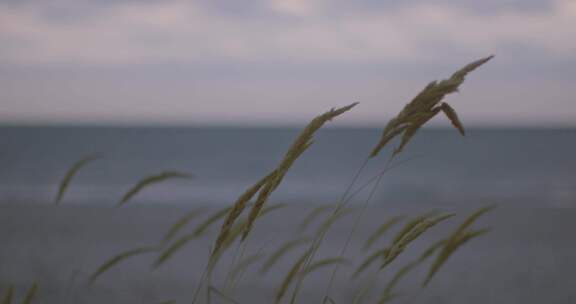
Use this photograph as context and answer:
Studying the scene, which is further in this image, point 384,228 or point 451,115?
point 384,228

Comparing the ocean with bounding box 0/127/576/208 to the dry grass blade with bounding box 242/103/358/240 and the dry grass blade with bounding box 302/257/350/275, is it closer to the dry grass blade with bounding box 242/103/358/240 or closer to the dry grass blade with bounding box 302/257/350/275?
the dry grass blade with bounding box 302/257/350/275

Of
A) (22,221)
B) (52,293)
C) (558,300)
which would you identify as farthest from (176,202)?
(558,300)

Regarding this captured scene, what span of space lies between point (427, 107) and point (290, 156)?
0.76 ft

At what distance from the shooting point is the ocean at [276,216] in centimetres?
468

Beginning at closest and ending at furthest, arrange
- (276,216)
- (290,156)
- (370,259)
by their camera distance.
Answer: (290,156) < (370,259) < (276,216)

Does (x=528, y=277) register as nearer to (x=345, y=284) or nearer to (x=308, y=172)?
(x=345, y=284)

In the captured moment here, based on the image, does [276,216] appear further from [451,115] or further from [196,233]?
[451,115]

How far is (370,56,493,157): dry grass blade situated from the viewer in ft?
3.31

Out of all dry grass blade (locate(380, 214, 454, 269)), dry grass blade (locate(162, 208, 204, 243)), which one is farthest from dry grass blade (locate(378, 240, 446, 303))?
dry grass blade (locate(162, 208, 204, 243))

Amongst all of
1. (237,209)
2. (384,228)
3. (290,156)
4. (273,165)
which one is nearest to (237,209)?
(237,209)

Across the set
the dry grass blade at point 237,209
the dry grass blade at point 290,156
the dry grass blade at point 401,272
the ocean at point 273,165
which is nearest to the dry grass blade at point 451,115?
the dry grass blade at point 290,156

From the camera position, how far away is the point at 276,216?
945 cm

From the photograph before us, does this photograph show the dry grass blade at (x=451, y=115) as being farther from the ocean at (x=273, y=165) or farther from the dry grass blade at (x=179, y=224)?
the ocean at (x=273, y=165)

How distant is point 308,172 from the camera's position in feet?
67.5
